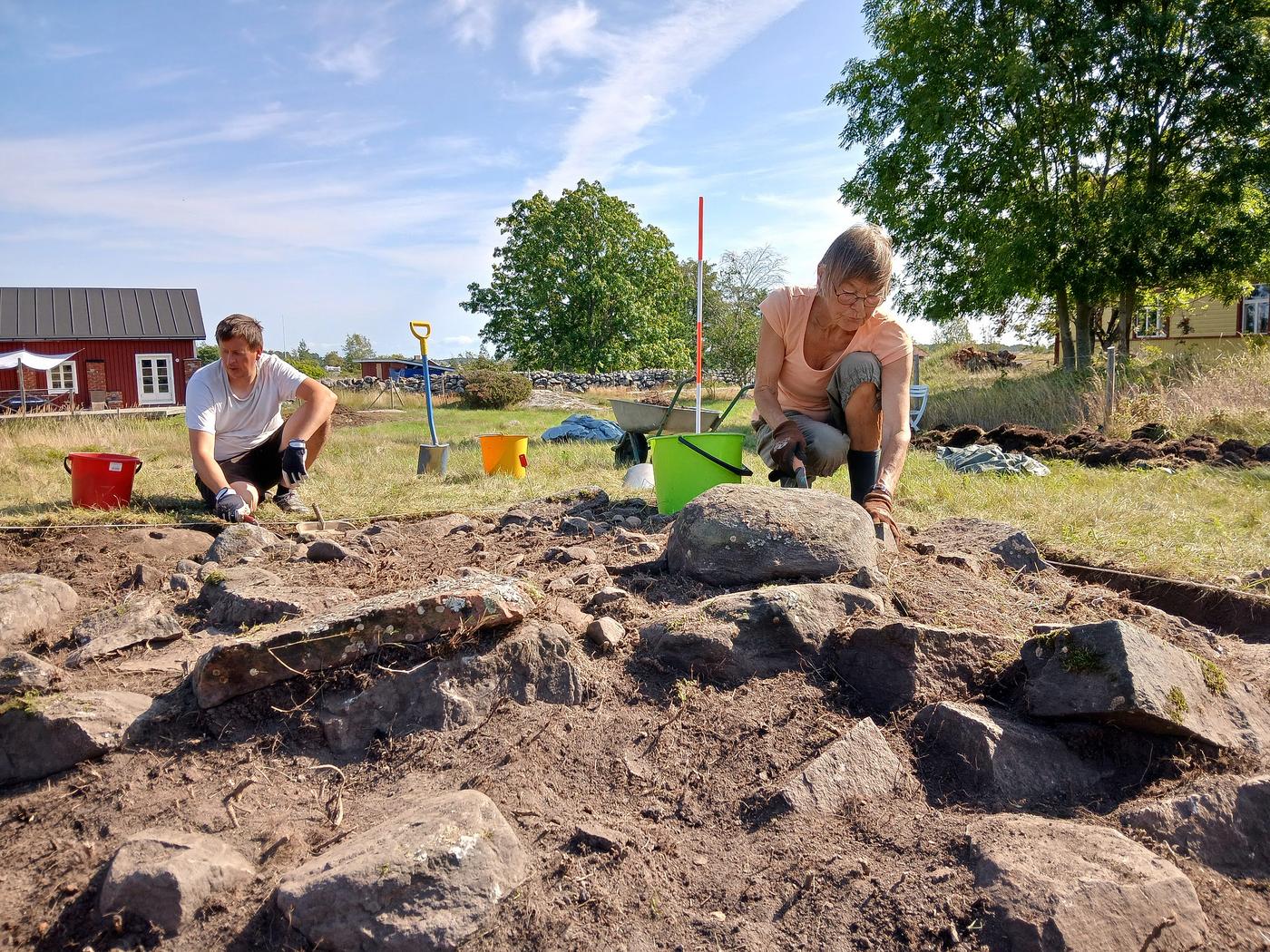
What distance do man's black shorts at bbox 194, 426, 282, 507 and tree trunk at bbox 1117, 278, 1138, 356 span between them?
14136 mm

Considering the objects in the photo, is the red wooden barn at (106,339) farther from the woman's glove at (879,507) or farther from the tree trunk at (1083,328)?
the woman's glove at (879,507)

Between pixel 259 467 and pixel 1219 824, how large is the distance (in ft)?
16.9

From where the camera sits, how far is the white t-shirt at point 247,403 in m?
4.89

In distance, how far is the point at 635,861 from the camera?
1.68 meters

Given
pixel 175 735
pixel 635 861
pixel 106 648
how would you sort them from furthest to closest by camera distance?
pixel 106 648 → pixel 175 735 → pixel 635 861

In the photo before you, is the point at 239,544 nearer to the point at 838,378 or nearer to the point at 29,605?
the point at 29,605

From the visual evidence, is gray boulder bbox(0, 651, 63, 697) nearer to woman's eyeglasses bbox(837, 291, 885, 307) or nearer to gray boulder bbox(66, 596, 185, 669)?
gray boulder bbox(66, 596, 185, 669)

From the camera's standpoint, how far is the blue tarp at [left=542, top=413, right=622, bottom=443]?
11011mm

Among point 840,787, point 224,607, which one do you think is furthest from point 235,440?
point 840,787

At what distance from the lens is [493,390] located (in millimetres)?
22156

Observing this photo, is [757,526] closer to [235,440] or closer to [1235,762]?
[1235,762]

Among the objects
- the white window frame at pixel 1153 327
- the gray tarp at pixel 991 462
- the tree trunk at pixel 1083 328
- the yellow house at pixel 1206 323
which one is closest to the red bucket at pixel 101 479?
the gray tarp at pixel 991 462

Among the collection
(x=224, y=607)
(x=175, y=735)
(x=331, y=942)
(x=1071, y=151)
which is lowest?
(x=331, y=942)

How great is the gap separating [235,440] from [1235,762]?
16.7 ft
